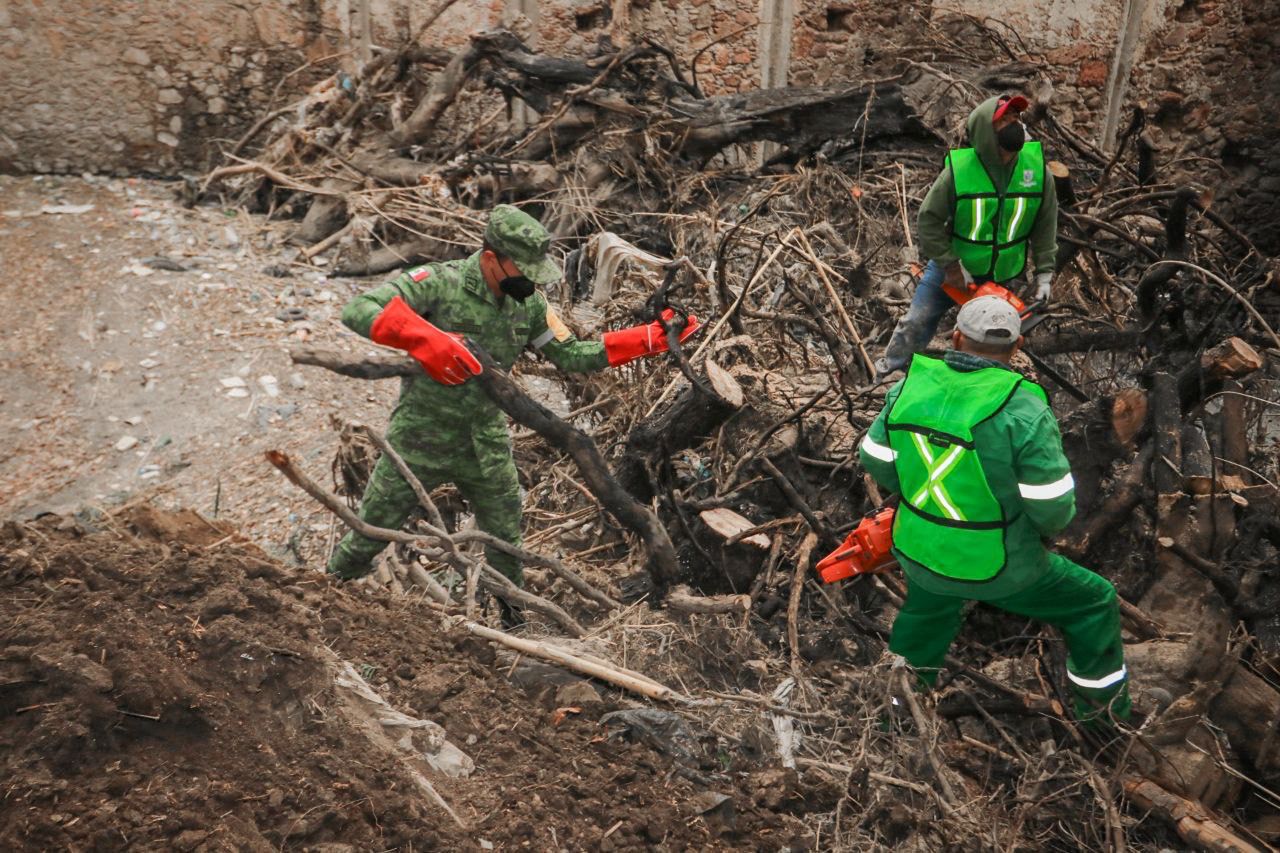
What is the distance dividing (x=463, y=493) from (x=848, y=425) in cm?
173

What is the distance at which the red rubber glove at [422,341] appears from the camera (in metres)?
3.66

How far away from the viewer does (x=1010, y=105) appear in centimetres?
426

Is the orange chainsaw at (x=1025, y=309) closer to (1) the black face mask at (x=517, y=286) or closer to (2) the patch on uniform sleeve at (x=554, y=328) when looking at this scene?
(2) the patch on uniform sleeve at (x=554, y=328)

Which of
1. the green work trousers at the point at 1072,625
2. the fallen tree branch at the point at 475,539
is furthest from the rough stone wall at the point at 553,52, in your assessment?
the green work trousers at the point at 1072,625

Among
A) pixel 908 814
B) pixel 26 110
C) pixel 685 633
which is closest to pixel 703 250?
pixel 685 633

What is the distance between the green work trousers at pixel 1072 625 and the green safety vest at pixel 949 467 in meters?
0.21

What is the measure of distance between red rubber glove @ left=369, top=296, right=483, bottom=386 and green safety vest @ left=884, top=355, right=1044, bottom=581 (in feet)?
4.97

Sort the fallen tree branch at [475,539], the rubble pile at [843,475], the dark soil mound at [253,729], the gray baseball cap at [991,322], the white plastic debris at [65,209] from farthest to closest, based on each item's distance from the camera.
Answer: the white plastic debris at [65,209]
the fallen tree branch at [475,539]
the rubble pile at [843,475]
the gray baseball cap at [991,322]
the dark soil mound at [253,729]

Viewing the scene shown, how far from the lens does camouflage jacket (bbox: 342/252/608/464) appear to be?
3980 millimetres

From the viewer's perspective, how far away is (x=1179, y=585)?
3.50 m

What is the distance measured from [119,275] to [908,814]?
5874mm

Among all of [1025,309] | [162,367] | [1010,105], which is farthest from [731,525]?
[162,367]

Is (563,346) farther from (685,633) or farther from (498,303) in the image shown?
(685,633)

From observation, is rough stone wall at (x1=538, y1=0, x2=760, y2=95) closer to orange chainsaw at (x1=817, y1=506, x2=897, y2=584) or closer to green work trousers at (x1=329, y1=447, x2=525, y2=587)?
green work trousers at (x1=329, y1=447, x2=525, y2=587)
